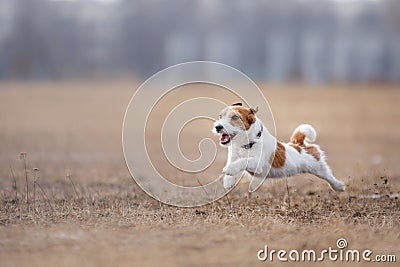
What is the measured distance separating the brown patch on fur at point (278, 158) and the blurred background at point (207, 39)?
43854 mm

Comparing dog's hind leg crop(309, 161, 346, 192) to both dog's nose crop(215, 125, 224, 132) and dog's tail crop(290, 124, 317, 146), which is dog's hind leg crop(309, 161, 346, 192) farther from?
dog's nose crop(215, 125, 224, 132)

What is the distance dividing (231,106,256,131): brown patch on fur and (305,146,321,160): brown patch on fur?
4.30 ft

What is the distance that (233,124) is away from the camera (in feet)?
27.6

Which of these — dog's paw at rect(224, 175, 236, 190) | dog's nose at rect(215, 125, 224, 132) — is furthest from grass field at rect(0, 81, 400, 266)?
dog's nose at rect(215, 125, 224, 132)

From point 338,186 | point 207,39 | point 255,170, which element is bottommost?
point 338,186

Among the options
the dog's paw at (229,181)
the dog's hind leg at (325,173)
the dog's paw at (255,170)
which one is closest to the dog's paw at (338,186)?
the dog's hind leg at (325,173)

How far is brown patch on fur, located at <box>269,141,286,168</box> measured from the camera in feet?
29.2

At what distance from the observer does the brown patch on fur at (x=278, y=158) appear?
890cm

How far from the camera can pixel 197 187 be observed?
10.8 meters

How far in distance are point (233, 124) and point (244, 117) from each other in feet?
0.58

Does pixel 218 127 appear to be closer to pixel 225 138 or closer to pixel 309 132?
pixel 225 138

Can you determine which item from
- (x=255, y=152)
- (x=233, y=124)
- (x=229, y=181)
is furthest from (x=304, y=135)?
(x=233, y=124)

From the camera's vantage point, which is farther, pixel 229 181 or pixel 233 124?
pixel 229 181

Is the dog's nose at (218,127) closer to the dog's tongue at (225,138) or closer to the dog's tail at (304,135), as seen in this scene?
the dog's tongue at (225,138)
